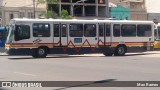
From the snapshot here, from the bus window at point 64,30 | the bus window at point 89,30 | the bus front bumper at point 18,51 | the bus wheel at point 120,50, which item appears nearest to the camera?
the bus front bumper at point 18,51

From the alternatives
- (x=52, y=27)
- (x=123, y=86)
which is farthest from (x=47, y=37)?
(x=123, y=86)

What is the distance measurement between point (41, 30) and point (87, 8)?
72.6 metres

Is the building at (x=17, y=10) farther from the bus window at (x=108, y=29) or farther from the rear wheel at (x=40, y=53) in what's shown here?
the rear wheel at (x=40, y=53)

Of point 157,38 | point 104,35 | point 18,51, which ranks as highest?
point 104,35

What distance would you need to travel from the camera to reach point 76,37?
32.8 m

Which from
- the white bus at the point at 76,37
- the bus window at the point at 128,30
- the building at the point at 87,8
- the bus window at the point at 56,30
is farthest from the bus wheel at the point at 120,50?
the building at the point at 87,8

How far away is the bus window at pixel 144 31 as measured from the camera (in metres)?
35.5

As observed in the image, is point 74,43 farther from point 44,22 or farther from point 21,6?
point 21,6

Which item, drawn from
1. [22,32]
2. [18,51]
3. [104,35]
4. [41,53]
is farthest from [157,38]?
[18,51]

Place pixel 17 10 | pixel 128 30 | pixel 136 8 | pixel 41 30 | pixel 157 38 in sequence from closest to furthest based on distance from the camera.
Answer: pixel 41 30, pixel 128 30, pixel 157 38, pixel 17 10, pixel 136 8

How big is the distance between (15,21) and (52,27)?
2877 millimetres

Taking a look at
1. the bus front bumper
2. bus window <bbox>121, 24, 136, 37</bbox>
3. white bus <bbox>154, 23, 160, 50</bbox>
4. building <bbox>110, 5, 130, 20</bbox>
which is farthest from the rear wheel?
building <bbox>110, 5, 130, 20</bbox>

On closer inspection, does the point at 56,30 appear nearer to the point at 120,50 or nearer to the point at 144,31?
the point at 120,50

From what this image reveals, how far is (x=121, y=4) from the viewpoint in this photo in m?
103
